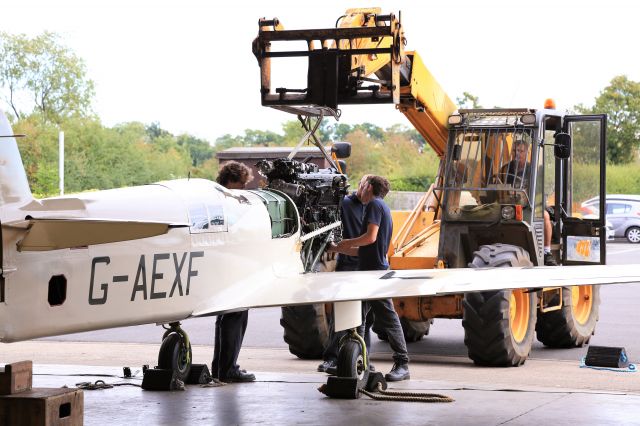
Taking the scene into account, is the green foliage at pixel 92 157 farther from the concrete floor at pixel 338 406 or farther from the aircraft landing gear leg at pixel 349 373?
the aircraft landing gear leg at pixel 349 373

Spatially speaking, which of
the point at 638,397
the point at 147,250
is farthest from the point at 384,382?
the point at 147,250

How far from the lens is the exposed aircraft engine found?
35.3 ft

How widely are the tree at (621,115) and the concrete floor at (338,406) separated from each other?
5256 centimetres

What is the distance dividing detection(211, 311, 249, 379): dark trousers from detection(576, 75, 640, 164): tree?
52.6m

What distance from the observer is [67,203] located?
23.8 ft

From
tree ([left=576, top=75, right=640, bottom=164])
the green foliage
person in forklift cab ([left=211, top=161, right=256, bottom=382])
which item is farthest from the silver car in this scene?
person in forklift cab ([left=211, top=161, right=256, bottom=382])

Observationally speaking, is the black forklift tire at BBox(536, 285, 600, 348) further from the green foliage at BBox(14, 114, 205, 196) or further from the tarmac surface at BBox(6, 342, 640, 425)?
the green foliage at BBox(14, 114, 205, 196)

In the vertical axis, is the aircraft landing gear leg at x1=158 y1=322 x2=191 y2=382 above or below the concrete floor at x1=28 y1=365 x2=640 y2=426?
above

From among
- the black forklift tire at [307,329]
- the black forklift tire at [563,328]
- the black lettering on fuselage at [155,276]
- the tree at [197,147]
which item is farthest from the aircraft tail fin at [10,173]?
the tree at [197,147]

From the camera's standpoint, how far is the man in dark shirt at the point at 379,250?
10.5m

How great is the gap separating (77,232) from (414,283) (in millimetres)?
3383

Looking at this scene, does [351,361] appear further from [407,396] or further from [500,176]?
[500,176]

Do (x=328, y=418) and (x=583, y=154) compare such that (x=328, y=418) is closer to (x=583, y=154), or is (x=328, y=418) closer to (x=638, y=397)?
(x=638, y=397)

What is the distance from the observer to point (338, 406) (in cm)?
921
